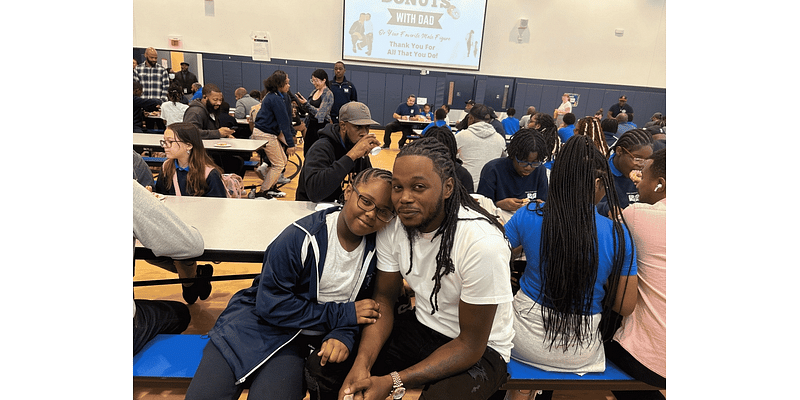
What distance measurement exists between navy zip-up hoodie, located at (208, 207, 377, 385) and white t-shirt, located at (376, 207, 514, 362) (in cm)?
24

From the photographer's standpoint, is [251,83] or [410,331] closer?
[410,331]

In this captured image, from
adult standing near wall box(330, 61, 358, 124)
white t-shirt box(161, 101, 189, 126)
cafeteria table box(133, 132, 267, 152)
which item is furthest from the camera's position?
adult standing near wall box(330, 61, 358, 124)

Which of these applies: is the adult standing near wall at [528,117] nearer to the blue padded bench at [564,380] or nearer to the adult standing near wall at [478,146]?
the adult standing near wall at [478,146]

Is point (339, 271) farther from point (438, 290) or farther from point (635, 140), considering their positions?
point (635, 140)

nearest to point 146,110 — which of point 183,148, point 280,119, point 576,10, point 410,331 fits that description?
point 280,119

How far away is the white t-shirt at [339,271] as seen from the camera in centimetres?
152

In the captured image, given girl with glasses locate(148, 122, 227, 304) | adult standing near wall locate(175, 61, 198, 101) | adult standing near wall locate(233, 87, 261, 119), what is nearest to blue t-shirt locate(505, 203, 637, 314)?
girl with glasses locate(148, 122, 227, 304)

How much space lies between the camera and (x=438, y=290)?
143 centimetres

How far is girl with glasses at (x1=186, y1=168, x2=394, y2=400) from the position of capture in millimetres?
1406

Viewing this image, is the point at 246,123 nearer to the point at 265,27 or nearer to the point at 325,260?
the point at 265,27

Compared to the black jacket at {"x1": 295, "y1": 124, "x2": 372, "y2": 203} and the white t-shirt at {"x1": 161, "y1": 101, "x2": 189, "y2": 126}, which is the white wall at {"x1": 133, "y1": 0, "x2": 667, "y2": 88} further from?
the black jacket at {"x1": 295, "y1": 124, "x2": 372, "y2": 203}

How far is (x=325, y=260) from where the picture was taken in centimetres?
151

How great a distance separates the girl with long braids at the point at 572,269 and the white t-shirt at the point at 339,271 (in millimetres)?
645

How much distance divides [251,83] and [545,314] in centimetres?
1148
